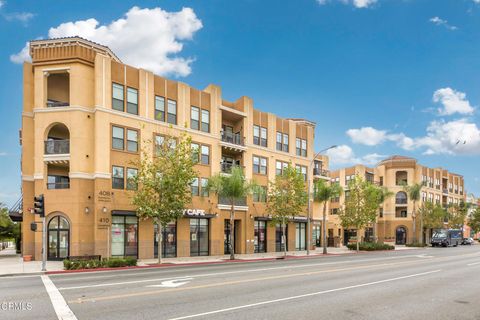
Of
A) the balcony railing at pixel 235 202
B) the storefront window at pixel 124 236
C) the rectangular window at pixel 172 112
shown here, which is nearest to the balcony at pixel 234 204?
the balcony railing at pixel 235 202

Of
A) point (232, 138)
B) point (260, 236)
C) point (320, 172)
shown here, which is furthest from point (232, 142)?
point (320, 172)

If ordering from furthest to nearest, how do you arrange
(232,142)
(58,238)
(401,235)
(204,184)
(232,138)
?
(401,235) < (232,138) < (232,142) < (204,184) < (58,238)

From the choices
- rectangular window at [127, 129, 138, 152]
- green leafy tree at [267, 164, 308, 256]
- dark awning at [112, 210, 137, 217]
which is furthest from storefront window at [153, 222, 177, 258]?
green leafy tree at [267, 164, 308, 256]

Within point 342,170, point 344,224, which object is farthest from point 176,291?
point 342,170

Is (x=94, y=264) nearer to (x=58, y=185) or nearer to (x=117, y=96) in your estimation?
(x=58, y=185)

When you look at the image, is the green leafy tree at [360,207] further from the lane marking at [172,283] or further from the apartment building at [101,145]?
the lane marking at [172,283]

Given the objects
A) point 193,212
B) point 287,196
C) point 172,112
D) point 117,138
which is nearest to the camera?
point 117,138

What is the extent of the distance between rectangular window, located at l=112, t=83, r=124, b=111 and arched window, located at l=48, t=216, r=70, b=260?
9333 mm

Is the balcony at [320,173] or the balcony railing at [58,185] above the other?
the balcony at [320,173]

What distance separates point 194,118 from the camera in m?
34.9

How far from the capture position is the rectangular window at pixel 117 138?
29.5 metres

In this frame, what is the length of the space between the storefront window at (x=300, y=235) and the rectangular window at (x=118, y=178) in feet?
72.2

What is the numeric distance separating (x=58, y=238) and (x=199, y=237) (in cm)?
1161

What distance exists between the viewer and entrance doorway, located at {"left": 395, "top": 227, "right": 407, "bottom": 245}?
7394 centimetres
